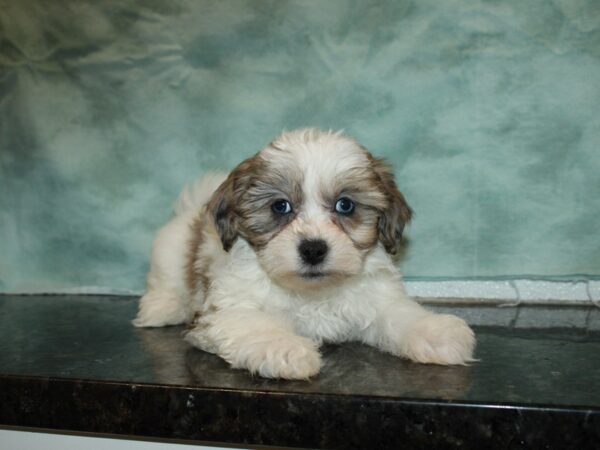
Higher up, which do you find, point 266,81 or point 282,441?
point 266,81

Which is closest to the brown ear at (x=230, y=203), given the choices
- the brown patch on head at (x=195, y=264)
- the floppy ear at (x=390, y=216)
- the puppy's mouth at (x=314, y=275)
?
the brown patch on head at (x=195, y=264)

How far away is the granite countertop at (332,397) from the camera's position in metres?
1.57

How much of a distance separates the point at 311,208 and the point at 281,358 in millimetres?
546

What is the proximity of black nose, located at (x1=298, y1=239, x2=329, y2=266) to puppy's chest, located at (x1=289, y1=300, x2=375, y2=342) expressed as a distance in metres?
0.33

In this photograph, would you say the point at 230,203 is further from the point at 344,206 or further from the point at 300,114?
the point at 300,114

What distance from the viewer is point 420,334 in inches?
81.4

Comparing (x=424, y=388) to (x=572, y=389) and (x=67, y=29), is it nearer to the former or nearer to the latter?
(x=572, y=389)

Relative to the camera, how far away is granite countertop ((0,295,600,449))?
1.57 m

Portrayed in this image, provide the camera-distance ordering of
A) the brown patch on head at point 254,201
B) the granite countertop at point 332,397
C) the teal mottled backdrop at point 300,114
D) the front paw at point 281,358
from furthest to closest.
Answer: the teal mottled backdrop at point 300,114
the brown patch on head at point 254,201
the front paw at point 281,358
the granite countertop at point 332,397

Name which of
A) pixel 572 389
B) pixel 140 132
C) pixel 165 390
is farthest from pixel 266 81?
pixel 572 389

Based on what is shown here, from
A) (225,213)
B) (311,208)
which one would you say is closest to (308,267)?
(311,208)

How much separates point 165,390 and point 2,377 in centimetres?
59

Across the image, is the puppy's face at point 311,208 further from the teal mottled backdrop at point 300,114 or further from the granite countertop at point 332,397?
the teal mottled backdrop at point 300,114

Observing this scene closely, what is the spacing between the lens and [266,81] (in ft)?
9.95
